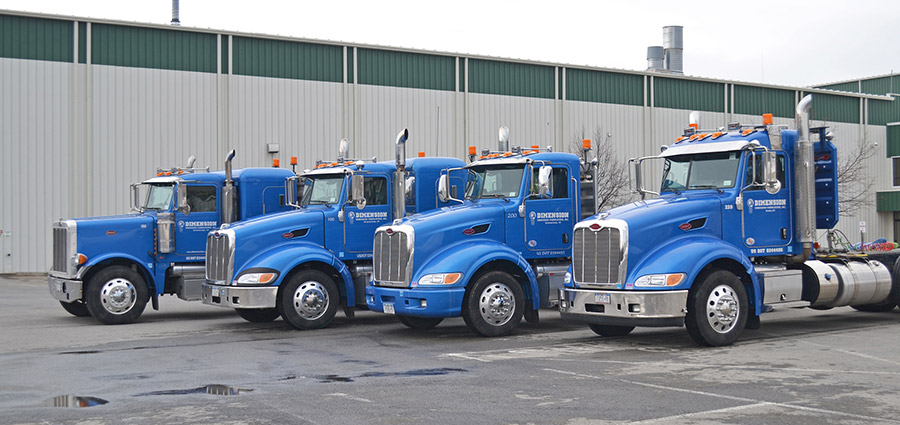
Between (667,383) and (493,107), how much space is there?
102 ft

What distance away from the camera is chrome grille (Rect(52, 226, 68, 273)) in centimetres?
1802

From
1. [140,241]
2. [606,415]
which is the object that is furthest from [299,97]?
[606,415]

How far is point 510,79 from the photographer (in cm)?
4088

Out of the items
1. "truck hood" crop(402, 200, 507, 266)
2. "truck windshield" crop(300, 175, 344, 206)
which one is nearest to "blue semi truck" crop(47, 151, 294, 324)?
"truck windshield" crop(300, 175, 344, 206)

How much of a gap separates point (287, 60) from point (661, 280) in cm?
2603

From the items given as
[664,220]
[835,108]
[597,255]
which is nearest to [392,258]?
[597,255]

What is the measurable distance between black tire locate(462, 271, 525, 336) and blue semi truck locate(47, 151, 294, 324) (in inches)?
231

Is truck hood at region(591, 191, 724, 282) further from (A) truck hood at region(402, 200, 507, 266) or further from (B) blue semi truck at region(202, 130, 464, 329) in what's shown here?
(B) blue semi truck at region(202, 130, 464, 329)

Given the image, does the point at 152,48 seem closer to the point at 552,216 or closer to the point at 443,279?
the point at 552,216

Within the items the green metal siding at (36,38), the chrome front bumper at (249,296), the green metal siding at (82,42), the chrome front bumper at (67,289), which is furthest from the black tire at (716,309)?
the green metal siding at (36,38)

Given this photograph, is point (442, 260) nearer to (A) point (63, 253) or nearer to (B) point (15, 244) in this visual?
(A) point (63, 253)

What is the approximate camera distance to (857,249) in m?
16.5

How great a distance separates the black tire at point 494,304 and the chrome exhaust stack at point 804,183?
14.1 feet

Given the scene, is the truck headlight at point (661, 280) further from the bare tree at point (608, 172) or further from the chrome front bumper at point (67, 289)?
the bare tree at point (608, 172)
